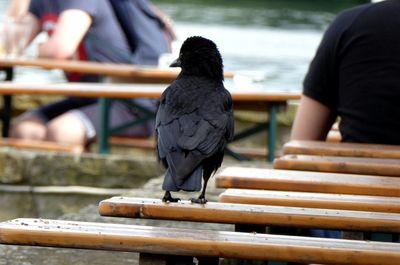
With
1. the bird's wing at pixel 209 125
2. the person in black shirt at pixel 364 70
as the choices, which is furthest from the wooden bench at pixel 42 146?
the bird's wing at pixel 209 125

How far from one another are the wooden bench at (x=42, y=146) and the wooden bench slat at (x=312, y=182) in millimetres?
3827

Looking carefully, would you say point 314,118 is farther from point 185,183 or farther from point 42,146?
point 42,146

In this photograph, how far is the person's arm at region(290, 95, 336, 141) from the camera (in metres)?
4.39

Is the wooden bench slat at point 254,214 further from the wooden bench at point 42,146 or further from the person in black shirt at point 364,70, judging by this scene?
the wooden bench at point 42,146

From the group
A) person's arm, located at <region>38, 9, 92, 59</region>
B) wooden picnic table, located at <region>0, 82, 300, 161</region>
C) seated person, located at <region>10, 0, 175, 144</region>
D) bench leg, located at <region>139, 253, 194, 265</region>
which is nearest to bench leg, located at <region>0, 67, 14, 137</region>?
seated person, located at <region>10, 0, 175, 144</region>

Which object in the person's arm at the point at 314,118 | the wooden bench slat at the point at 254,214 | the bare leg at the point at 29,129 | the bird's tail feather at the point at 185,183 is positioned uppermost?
the person's arm at the point at 314,118

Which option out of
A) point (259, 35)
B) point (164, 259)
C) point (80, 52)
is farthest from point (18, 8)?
point (259, 35)

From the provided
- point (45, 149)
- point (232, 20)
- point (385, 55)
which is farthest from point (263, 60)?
point (385, 55)

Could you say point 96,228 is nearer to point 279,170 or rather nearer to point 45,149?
point 279,170

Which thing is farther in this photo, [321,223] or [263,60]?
[263,60]

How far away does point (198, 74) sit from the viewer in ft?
11.6

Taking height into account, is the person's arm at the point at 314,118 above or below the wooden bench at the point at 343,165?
above

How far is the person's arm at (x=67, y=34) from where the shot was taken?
302 inches

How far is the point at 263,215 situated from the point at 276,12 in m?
22.0
